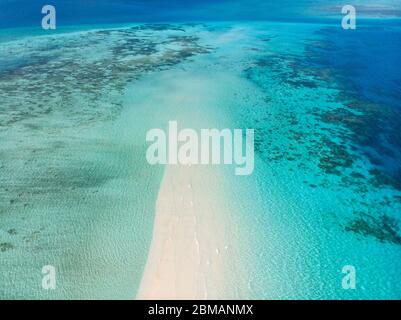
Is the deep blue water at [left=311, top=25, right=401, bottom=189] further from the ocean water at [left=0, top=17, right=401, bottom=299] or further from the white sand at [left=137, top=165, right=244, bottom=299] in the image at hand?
the white sand at [left=137, top=165, right=244, bottom=299]

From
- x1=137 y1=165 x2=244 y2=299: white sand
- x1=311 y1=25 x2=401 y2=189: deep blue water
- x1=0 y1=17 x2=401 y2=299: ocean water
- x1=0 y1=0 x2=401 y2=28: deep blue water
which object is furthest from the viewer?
x1=0 y1=0 x2=401 y2=28: deep blue water

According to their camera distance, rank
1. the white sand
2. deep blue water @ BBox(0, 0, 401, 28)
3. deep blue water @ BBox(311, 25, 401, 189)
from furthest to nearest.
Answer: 1. deep blue water @ BBox(0, 0, 401, 28)
2. deep blue water @ BBox(311, 25, 401, 189)
3. the white sand

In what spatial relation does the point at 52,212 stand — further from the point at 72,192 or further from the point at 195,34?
the point at 195,34

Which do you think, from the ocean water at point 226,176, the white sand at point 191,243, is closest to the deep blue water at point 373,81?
the ocean water at point 226,176

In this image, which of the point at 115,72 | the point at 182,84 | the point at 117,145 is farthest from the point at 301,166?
the point at 115,72

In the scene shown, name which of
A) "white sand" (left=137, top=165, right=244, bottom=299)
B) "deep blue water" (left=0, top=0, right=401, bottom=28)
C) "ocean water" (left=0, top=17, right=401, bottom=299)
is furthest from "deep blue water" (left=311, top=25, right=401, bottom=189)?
"deep blue water" (left=0, top=0, right=401, bottom=28)

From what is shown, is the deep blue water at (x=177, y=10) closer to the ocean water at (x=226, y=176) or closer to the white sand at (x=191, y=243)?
the ocean water at (x=226, y=176)
